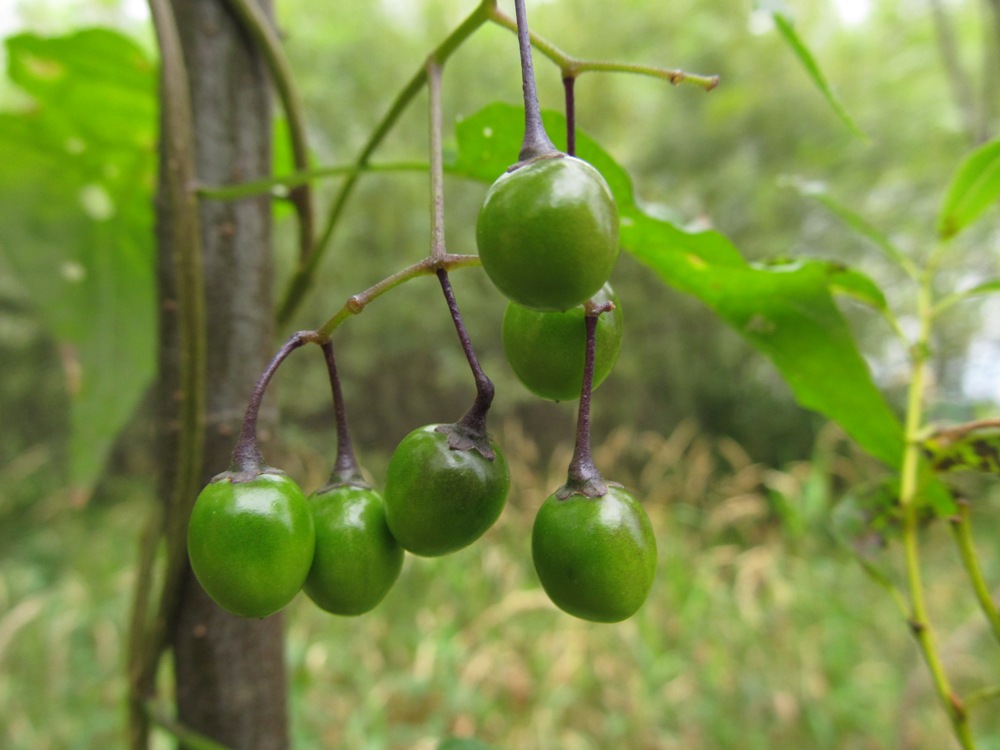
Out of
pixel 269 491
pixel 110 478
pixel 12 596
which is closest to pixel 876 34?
pixel 269 491

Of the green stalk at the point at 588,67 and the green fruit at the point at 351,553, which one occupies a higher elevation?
the green stalk at the point at 588,67

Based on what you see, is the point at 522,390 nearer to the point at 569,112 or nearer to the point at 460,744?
the point at 460,744

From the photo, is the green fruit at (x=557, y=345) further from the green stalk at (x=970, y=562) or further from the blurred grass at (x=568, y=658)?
the blurred grass at (x=568, y=658)

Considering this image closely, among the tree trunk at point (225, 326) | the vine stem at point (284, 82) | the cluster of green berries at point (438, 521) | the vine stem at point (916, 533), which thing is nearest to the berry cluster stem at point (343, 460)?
the cluster of green berries at point (438, 521)

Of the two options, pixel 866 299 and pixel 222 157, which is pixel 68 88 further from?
pixel 866 299

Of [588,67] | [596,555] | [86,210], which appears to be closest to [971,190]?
[588,67]

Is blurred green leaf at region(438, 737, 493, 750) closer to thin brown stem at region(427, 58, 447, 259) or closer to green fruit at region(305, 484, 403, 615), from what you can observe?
green fruit at region(305, 484, 403, 615)
